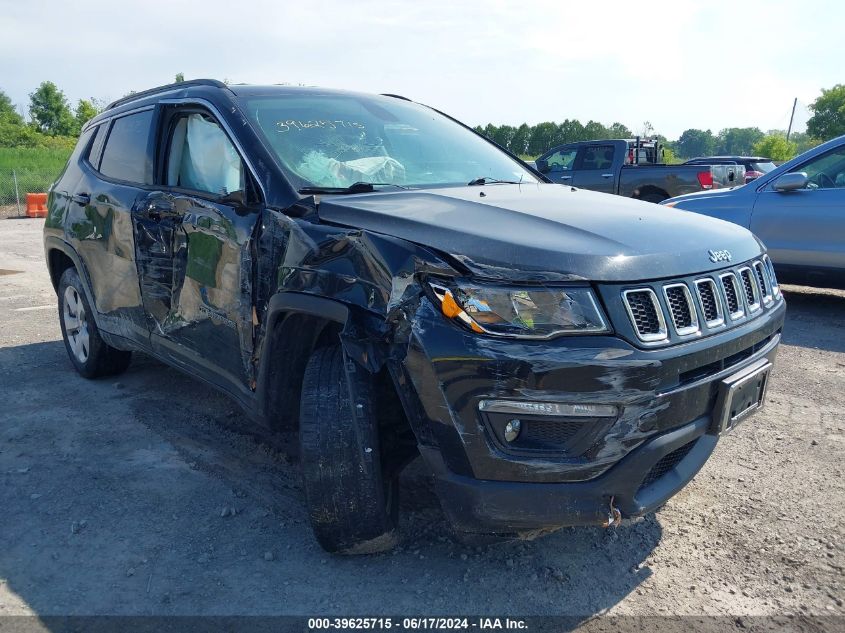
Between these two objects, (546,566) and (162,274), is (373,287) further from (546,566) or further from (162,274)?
(162,274)

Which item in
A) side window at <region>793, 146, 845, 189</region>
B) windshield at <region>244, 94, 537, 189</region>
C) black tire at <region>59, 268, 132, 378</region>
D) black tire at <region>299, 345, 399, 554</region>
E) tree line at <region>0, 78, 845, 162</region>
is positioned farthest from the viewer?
tree line at <region>0, 78, 845, 162</region>

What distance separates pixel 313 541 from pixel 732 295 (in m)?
1.88

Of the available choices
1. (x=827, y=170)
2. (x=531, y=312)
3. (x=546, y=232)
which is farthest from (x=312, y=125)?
(x=827, y=170)

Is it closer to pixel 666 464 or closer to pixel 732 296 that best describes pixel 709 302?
pixel 732 296

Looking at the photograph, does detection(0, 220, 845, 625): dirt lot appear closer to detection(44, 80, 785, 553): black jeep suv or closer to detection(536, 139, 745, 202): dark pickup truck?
detection(44, 80, 785, 553): black jeep suv

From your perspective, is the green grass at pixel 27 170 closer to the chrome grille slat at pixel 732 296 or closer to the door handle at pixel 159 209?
the door handle at pixel 159 209

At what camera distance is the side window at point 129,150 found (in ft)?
13.4

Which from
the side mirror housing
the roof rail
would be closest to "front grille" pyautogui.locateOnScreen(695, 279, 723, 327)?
the roof rail

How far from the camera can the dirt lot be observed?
100 inches

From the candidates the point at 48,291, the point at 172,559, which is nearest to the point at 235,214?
the point at 172,559

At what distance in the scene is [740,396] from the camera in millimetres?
2541

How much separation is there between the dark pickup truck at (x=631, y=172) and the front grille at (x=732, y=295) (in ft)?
Answer: 32.0

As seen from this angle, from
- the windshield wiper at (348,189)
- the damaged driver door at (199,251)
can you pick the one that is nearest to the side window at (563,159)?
the damaged driver door at (199,251)

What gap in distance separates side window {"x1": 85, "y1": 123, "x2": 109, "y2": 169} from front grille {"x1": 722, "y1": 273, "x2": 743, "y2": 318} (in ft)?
12.7
